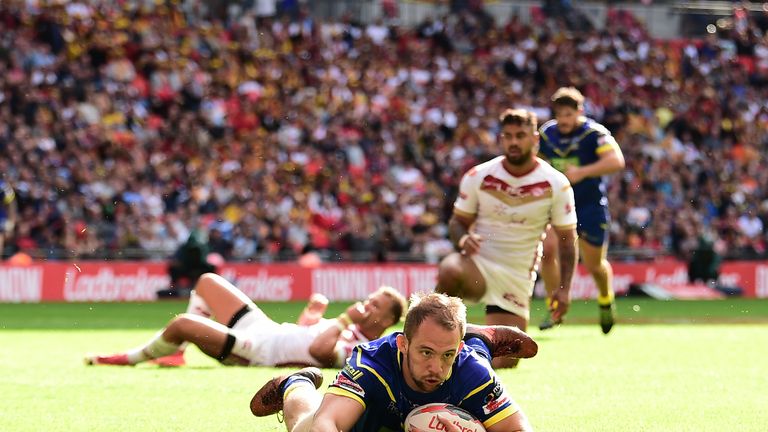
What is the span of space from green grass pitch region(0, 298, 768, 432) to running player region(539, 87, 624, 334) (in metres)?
0.70

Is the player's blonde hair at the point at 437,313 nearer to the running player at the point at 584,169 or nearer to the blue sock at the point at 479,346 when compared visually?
the blue sock at the point at 479,346


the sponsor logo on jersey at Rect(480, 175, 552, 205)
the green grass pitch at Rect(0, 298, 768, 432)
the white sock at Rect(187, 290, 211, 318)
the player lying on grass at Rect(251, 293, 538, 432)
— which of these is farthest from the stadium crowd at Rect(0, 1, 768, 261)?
the player lying on grass at Rect(251, 293, 538, 432)

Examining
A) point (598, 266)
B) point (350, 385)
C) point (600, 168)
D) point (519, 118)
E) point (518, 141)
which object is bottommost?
point (598, 266)

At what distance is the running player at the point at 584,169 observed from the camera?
13133 mm

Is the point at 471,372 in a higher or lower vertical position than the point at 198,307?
higher

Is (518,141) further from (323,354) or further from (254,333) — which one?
(254,333)

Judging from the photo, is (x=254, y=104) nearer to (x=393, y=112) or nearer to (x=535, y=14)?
(x=393, y=112)

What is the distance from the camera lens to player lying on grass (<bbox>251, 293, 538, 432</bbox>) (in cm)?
559

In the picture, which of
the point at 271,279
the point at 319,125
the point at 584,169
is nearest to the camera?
the point at 584,169

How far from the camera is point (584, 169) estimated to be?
1300 cm

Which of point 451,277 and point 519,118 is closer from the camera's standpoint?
point 519,118

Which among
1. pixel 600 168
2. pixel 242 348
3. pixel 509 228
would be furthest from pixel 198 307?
pixel 600 168

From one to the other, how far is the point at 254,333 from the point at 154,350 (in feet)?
2.64

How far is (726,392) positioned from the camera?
904 cm
